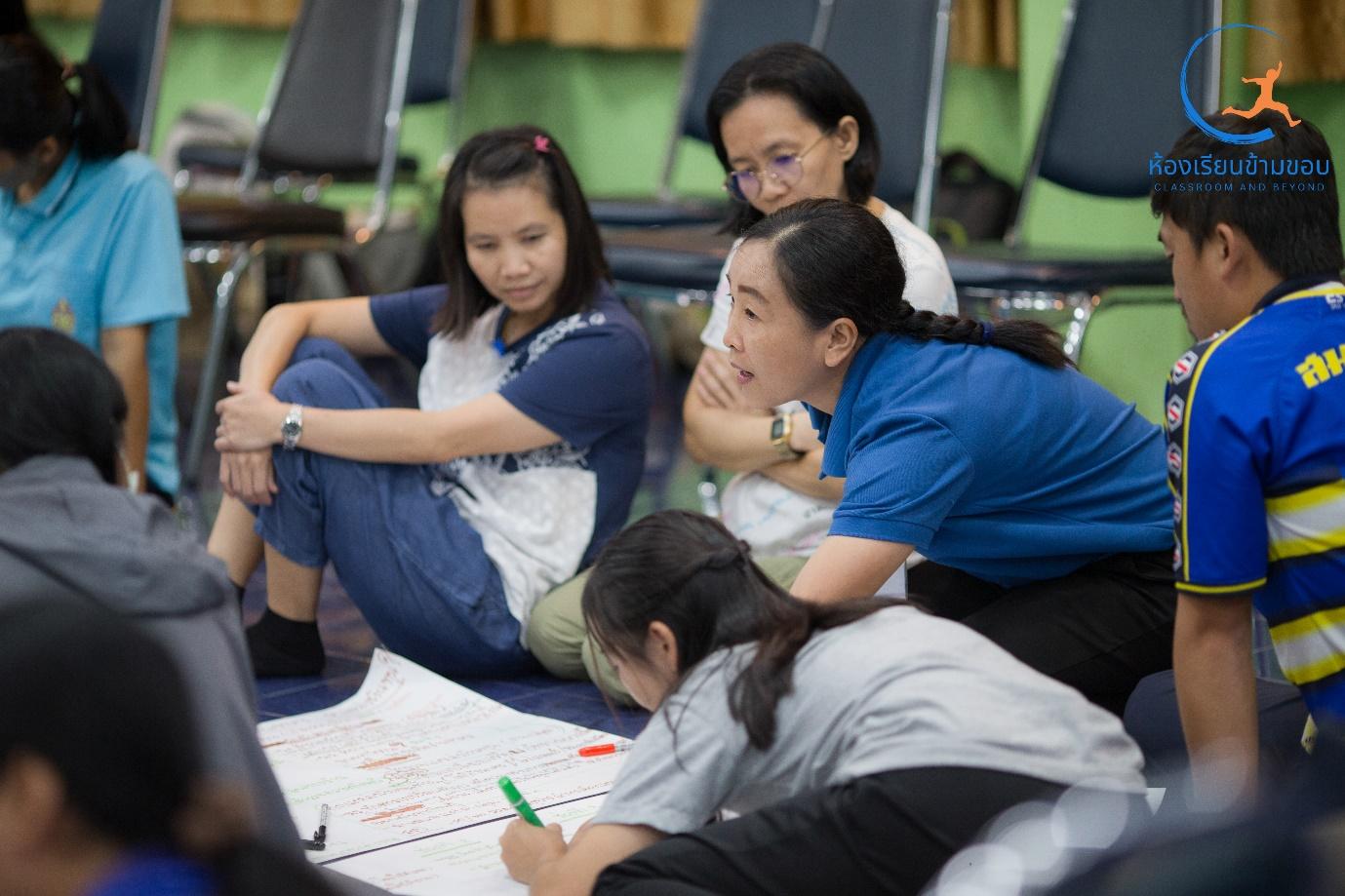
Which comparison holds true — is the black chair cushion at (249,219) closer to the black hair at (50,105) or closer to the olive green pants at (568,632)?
the black hair at (50,105)

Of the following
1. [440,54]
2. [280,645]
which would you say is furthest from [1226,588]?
[440,54]

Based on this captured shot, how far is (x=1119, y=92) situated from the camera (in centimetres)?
350

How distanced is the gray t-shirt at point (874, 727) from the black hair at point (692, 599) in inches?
1.0

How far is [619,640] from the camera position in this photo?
1.59 metres

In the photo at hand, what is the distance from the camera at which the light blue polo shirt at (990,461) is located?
181 cm

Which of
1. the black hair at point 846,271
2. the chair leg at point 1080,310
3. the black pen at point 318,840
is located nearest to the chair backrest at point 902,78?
the chair leg at point 1080,310

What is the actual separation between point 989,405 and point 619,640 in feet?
1.74

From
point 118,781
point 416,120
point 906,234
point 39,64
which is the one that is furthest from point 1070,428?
point 416,120

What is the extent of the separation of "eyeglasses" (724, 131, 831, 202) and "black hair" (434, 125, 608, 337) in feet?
0.80

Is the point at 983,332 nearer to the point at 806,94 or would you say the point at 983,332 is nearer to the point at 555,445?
the point at 806,94

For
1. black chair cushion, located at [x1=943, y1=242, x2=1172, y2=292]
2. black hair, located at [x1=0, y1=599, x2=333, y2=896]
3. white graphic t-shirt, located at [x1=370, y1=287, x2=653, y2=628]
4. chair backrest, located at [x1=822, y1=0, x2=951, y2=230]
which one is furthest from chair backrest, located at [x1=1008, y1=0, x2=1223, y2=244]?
black hair, located at [x1=0, y1=599, x2=333, y2=896]

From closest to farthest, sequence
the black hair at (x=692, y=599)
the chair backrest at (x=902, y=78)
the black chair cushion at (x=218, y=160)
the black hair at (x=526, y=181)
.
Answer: the black hair at (x=692, y=599) → the black hair at (x=526, y=181) → the chair backrest at (x=902, y=78) → the black chair cushion at (x=218, y=160)

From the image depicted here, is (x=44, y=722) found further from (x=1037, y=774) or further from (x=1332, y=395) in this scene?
(x=1332, y=395)

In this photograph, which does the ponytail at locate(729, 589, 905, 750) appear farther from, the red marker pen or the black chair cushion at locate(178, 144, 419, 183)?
the black chair cushion at locate(178, 144, 419, 183)
